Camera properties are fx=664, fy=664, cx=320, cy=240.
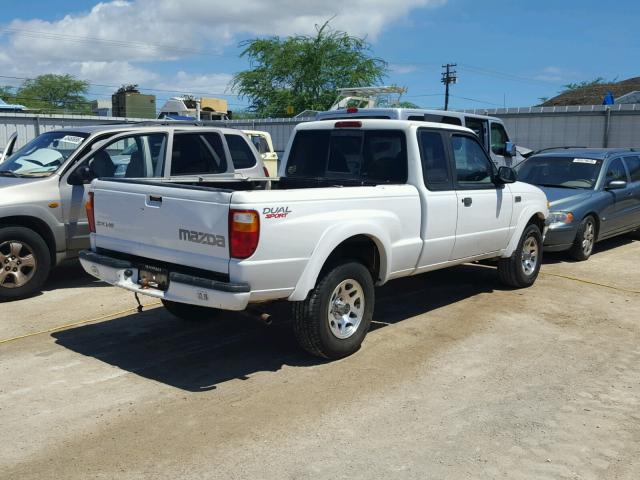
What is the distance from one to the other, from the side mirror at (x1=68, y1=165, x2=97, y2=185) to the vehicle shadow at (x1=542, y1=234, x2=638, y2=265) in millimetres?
6610

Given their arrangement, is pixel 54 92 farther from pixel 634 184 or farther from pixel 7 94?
pixel 634 184

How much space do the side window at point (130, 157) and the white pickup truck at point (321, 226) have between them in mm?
1884

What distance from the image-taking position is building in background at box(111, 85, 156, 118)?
3262 centimetres

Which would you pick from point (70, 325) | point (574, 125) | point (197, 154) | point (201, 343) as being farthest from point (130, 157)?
point (574, 125)

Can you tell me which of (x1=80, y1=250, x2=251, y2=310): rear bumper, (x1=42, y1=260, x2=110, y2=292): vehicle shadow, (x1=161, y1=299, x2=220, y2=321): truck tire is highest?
(x1=80, y1=250, x2=251, y2=310): rear bumper

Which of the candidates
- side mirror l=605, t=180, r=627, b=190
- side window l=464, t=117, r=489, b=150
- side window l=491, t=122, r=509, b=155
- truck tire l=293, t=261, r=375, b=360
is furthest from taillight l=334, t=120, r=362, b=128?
side window l=491, t=122, r=509, b=155

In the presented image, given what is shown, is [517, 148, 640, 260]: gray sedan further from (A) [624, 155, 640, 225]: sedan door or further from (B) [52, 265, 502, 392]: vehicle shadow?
(B) [52, 265, 502, 392]: vehicle shadow

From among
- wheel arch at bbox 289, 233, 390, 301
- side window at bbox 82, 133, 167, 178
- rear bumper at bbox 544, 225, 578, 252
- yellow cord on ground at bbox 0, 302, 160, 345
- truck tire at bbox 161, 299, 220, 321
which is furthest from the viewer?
rear bumper at bbox 544, 225, 578, 252

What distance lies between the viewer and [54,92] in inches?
2906

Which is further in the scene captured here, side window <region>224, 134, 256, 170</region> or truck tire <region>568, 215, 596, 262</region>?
truck tire <region>568, 215, 596, 262</region>

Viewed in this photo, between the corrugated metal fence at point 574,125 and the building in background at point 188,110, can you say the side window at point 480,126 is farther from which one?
the building in background at point 188,110

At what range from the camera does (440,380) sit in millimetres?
5156

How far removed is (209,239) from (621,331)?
429 centimetres

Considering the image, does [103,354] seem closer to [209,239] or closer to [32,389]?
[32,389]
